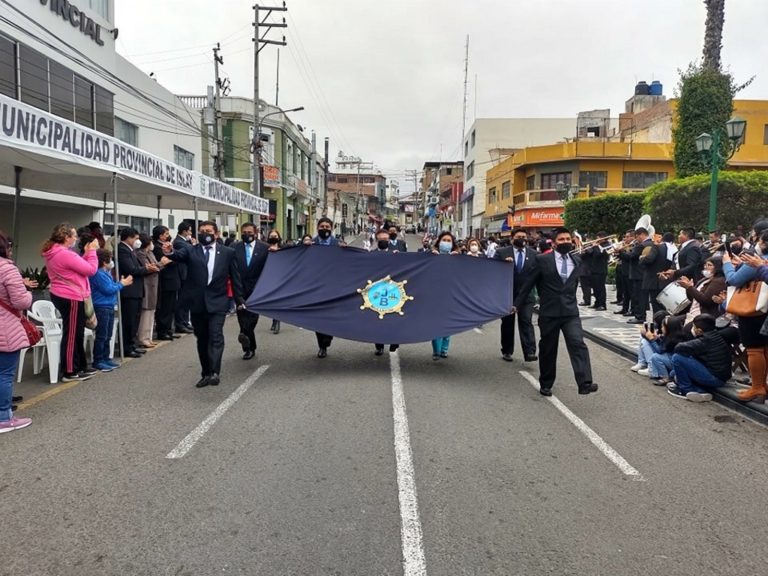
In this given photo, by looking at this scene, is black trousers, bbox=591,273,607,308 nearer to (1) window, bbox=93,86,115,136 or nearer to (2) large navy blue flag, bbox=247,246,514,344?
(2) large navy blue flag, bbox=247,246,514,344

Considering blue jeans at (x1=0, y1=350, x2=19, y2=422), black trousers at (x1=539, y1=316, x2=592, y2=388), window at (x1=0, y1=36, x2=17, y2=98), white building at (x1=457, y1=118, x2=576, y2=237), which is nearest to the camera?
blue jeans at (x1=0, y1=350, x2=19, y2=422)

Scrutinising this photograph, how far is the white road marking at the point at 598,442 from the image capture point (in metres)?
4.53

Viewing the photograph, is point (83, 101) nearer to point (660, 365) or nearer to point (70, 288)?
point (70, 288)

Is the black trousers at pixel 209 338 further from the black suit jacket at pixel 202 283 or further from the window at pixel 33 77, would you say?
the window at pixel 33 77

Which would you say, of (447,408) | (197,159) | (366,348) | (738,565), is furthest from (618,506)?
(197,159)

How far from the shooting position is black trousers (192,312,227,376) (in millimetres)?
6793

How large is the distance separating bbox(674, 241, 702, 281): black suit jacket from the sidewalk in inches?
58.6

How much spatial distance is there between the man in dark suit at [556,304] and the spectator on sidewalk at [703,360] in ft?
4.13

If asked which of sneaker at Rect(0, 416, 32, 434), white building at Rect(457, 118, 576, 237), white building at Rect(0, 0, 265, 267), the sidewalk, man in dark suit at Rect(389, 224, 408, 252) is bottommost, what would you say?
sneaker at Rect(0, 416, 32, 434)

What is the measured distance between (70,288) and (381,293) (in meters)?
3.86

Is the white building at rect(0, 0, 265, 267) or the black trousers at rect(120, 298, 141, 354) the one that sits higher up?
the white building at rect(0, 0, 265, 267)

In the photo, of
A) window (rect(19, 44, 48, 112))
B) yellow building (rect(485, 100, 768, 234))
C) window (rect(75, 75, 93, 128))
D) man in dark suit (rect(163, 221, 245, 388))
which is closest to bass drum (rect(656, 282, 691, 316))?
man in dark suit (rect(163, 221, 245, 388))

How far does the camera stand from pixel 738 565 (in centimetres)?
319

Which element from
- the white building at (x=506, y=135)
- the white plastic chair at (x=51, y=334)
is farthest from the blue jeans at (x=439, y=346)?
the white building at (x=506, y=135)
